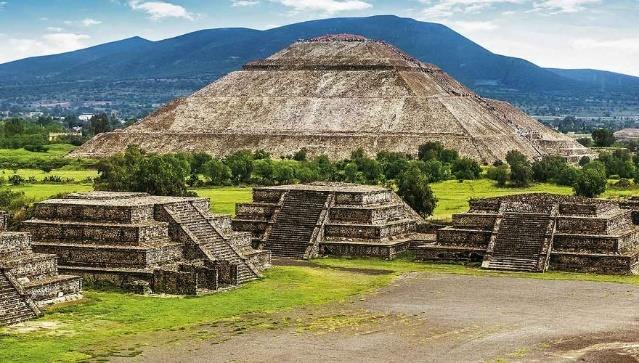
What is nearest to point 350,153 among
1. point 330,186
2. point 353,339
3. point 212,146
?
point 212,146

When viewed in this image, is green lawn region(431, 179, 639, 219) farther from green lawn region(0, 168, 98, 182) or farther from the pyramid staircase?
green lawn region(0, 168, 98, 182)

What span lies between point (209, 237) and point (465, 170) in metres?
66.9

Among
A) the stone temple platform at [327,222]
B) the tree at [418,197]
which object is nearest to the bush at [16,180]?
the tree at [418,197]

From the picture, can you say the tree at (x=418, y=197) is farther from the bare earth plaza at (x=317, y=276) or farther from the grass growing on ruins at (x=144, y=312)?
the grass growing on ruins at (x=144, y=312)

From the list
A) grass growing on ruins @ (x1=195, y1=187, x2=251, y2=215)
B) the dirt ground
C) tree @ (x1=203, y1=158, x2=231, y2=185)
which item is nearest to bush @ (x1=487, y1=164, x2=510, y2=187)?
grass growing on ruins @ (x1=195, y1=187, x2=251, y2=215)

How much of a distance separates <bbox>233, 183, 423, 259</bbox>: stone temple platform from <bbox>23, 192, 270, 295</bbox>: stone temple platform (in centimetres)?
739

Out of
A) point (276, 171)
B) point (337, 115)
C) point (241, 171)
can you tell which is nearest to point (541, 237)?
point (276, 171)

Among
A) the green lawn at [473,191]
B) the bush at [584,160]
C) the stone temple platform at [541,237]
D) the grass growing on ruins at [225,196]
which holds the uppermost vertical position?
the stone temple platform at [541,237]

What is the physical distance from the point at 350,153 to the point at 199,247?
101113mm

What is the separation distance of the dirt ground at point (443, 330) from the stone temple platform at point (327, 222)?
11.2 meters

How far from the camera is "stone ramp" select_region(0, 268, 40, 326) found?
38.8 metres

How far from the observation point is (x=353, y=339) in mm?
36625

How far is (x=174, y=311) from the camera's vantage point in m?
41.7

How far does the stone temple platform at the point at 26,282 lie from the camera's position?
1558 inches
